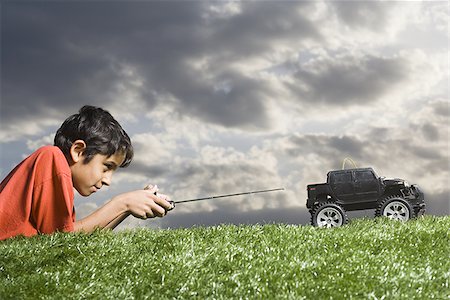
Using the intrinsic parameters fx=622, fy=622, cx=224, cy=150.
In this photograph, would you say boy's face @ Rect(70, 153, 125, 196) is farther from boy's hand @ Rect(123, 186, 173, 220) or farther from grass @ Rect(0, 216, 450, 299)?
grass @ Rect(0, 216, 450, 299)

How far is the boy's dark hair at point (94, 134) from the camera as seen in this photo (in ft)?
25.1

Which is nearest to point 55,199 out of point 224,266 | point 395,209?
point 224,266

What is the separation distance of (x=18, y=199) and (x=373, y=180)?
10.3 metres

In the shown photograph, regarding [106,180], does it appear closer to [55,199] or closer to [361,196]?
[55,199]

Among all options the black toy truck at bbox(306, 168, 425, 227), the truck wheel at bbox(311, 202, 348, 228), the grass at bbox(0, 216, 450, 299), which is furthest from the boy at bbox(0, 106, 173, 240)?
the black toy truck at bbox(306, 168, 425, 227)

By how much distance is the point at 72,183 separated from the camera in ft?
24.1

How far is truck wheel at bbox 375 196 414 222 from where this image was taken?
49.8 ft

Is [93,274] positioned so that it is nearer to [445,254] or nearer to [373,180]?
[445,254]

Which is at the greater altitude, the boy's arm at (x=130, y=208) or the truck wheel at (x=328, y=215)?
the truck wheel at (x=328, y=215)

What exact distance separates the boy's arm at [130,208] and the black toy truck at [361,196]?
27.1ft

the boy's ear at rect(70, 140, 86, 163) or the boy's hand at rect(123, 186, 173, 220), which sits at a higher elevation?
the boy's ear at rect(70, 140, 86, 163)

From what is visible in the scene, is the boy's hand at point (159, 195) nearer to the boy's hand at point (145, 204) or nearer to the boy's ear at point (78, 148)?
the boy's hand at point (145, 204)

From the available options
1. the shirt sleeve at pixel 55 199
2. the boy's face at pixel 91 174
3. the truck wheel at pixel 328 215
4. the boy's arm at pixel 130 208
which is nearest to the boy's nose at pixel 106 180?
the boy's face at pixel 91 174

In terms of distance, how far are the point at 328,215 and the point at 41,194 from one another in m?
9.36
